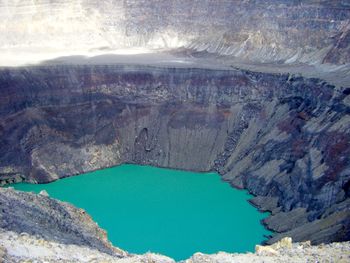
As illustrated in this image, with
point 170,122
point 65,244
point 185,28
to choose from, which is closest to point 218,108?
point 170,122

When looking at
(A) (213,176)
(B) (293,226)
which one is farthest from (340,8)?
(B) (293,226)

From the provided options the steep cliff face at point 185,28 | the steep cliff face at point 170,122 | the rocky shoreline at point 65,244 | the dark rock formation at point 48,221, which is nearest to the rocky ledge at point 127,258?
the rocky shoreline at point 65,244

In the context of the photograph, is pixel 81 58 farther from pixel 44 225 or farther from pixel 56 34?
pixel 44 225

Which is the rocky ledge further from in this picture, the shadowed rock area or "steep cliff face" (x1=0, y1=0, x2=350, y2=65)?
"steep cliff face" (x1=0, y1=0, x2=350, y2=65)

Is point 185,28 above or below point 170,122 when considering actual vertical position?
above

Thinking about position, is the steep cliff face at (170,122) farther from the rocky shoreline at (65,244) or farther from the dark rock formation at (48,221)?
the rocky shoreline at (65,244)

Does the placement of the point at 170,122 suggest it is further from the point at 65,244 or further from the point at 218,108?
the point at 65,244
